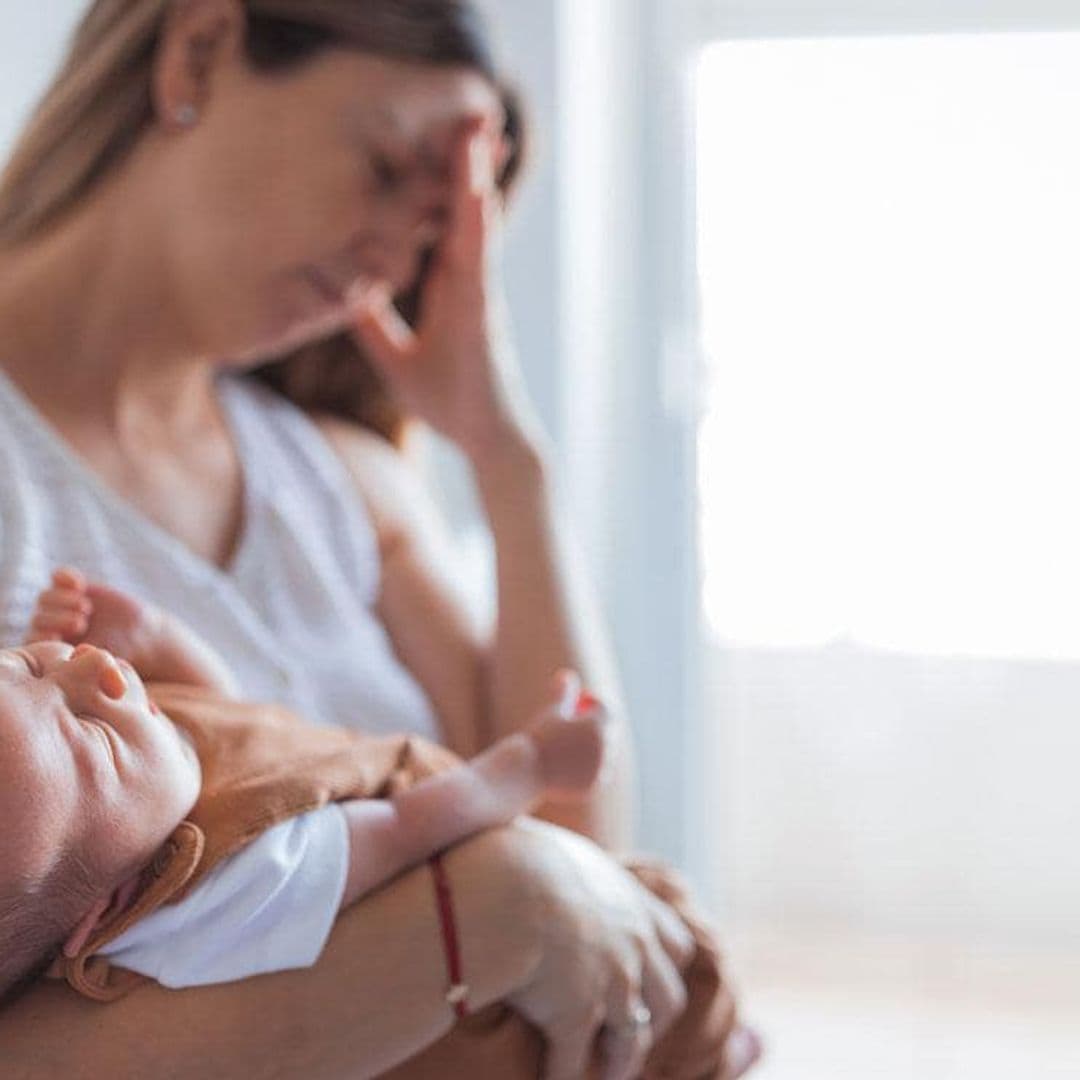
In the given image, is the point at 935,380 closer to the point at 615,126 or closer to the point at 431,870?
the point at 615,126

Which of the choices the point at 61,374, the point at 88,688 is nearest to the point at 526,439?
the point at 61,374

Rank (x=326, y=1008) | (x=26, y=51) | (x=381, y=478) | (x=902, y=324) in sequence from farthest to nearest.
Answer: (x=902, y=324)
(x=26, y=51)
(x=381, y=478)
(x=326, y=1008)

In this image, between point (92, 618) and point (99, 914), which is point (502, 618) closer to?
point (92, 618)

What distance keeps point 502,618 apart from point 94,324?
46cm

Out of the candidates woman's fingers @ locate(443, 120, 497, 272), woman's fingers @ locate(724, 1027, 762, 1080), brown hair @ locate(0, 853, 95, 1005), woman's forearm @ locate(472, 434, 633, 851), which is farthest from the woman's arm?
brown hair @ locate(0, 853, 95, 1005)

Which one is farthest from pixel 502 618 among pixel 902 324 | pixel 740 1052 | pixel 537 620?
pixel 902 324

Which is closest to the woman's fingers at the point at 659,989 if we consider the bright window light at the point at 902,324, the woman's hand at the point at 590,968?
the woman's hand at the point at 590,968

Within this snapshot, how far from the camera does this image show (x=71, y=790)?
1.03 meters

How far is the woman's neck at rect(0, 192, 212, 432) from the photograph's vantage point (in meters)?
1.64

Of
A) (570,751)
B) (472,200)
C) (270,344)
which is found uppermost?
(472,200)

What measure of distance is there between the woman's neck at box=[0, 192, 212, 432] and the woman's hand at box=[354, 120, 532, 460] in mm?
A: 243

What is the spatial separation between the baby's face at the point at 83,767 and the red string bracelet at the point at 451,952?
0.56 ft

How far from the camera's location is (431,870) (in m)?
1.21

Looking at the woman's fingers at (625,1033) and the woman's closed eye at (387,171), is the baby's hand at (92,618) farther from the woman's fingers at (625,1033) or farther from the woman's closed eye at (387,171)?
the woman's closed eye at (387,171)
